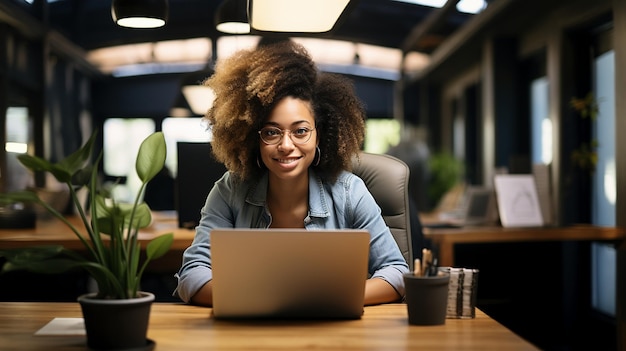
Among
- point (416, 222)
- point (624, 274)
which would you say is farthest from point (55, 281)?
point (624, 274)

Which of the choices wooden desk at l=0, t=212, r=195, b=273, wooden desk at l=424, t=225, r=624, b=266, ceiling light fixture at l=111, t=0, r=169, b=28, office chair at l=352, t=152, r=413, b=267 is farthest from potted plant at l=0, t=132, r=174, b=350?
wooden desk at l=424, t=225, r=624, b=266

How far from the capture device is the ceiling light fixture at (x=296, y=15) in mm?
2641

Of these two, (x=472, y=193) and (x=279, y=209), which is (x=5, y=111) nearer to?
(x=472, y=193)

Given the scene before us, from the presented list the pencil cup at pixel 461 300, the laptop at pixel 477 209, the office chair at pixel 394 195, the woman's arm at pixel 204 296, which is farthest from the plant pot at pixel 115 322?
the laptop at pixel 477 209

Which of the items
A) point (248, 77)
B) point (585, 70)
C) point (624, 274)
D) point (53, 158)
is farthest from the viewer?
point (53, 158)

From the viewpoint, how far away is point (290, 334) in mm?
1633

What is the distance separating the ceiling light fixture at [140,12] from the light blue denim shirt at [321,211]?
5.39 feet

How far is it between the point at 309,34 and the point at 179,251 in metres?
1.42

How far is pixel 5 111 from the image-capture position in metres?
7.69

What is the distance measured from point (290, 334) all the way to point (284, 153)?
68 centimetres

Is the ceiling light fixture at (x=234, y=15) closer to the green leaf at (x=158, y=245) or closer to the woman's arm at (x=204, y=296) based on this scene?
the woman's arm at (x=204, y=296)

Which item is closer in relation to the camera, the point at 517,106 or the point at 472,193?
the point at 472,193

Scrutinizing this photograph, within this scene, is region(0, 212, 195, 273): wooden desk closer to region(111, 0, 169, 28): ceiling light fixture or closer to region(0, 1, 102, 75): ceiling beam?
region(111, 0, 169, 28): ceiling light fixture

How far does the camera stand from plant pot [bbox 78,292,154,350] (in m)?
1.50
